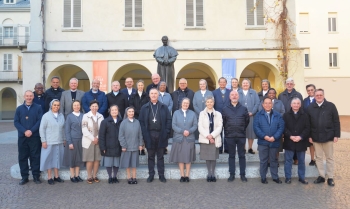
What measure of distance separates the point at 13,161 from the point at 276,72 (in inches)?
620

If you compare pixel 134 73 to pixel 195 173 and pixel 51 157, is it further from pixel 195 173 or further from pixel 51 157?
pixel 195 173

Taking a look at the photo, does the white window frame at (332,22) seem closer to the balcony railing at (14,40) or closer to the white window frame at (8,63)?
the balcony railing at (14,40)

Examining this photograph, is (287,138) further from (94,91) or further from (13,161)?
(13,161)

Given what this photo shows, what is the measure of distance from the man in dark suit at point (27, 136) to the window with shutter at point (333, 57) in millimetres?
30741

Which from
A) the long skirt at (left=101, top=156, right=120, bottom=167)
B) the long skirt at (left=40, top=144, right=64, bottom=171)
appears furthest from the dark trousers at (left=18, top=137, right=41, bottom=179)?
the long skirt at (left=101, top=156, right=120, bottom=167)

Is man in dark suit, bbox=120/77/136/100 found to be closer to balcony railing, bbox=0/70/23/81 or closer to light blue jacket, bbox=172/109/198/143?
light blue jacket, bbox=172/109/198/143

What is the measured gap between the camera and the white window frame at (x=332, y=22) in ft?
103

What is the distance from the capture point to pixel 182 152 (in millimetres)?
7000

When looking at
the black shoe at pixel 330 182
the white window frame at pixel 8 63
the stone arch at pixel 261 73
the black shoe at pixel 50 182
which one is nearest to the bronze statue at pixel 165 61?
the black shoe at pixel 50 182

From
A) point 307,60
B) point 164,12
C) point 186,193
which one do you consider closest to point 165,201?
point 186,193

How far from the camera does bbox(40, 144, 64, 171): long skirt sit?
691cm

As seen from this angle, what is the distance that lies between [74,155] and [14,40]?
35988 mm

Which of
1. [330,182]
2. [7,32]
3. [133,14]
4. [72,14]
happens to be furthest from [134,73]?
[7,32]

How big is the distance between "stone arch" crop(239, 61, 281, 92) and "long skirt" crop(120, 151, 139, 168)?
14973 mm
